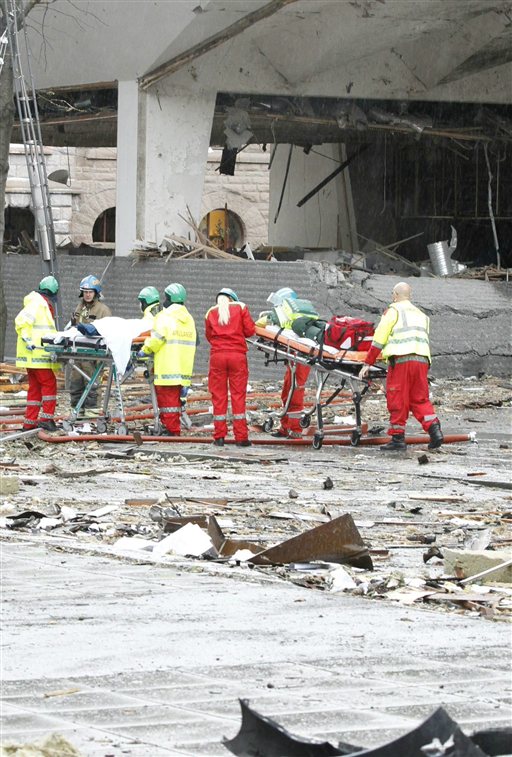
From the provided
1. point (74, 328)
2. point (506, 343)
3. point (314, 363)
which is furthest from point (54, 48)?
point (314, 363)

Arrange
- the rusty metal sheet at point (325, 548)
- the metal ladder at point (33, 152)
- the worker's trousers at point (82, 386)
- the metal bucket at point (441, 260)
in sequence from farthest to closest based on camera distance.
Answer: the metal bucket at point (441, 260) < the metal ladder at point (33, 152) < the worker's trousers at point (82, 386) < the rusty metal sheet at point (325, 548)

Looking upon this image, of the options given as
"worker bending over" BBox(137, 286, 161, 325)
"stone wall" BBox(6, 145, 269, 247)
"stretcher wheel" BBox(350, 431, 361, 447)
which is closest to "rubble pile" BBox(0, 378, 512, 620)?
"stretcher wheel" BBox(350, 431, 361, 447)

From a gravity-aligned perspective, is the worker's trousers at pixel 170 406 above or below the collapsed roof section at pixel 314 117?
below

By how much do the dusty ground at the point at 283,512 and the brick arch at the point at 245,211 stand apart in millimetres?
24493

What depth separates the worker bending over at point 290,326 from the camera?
15422 mm

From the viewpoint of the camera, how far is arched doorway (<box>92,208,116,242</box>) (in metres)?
41.4

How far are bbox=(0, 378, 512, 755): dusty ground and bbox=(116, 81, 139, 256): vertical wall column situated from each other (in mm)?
7827

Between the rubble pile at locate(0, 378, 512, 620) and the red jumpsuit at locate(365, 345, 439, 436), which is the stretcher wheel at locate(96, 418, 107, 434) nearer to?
the rubble pile at locate(0, 378, 512, 620)

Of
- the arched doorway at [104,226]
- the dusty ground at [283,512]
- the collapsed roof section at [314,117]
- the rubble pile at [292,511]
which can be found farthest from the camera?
the arched doorway at [104,226]

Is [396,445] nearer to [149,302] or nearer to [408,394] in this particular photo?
[408,394]

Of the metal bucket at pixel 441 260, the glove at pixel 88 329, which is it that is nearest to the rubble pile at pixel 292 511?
the glove at pixel 88 329

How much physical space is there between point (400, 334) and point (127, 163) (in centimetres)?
1039

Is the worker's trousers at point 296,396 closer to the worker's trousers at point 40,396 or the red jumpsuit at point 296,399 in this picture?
the red jumpsuit at point 296,399

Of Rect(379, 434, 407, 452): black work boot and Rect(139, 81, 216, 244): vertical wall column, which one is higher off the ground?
Rect(139, 81, 216, 244): vertical wall column
